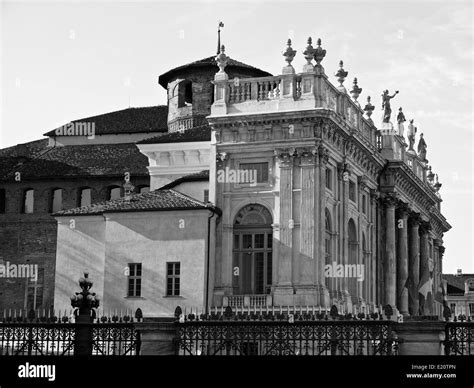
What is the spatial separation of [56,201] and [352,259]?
2234 cm

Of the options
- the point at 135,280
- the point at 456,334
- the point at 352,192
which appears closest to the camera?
the point at 456,334

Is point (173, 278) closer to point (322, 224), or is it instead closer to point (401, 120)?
point (322, 224)

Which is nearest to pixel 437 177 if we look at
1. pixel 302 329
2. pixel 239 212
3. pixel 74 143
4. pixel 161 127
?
pixel 161 127

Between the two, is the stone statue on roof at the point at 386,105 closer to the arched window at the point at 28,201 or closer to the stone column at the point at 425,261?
the stone column at the point at 425,261

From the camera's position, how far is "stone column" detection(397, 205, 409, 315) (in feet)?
206

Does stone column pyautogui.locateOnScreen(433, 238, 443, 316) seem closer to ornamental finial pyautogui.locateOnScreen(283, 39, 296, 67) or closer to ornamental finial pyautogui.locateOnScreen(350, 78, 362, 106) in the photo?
ornamental finial pyautogui.locateOnScreen(350, 78, 362, 106)

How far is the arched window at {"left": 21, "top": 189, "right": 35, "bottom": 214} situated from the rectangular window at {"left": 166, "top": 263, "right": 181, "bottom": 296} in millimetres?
22714

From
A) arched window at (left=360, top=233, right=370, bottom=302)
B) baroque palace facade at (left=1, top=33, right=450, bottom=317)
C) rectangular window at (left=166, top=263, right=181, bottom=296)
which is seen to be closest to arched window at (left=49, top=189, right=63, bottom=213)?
baroque palace facade at (left=1, top=33, right=450, bottom=317)

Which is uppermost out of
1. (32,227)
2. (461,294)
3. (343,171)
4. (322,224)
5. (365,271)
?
(343,171)

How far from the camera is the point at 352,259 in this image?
2176 inches

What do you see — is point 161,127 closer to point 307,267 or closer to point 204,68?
point 204,68

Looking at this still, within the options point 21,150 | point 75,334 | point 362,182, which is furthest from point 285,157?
point 21,150

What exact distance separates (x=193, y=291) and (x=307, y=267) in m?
5.15

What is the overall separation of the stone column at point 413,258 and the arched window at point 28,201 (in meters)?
23.7
